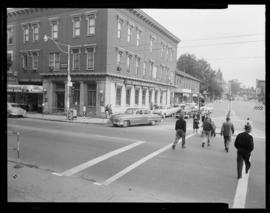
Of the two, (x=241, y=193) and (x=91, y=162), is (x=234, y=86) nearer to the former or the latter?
(x=91, y=162)

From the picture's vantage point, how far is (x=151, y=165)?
7656 millimetres

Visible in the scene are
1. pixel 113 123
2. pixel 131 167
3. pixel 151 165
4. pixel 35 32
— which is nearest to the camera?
pixel 131 167

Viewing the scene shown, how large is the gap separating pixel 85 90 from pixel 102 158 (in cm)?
1855

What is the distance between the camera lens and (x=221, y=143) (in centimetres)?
1199

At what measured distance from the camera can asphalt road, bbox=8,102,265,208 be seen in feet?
18.3

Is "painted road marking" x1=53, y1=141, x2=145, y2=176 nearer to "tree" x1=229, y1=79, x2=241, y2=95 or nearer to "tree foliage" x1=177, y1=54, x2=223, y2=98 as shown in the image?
"tree foliage" x1=177, y1=54, x2=223, y2=98

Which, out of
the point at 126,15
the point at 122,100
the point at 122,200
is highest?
the point at 126,15

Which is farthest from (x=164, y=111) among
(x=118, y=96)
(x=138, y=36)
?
(x=138, y=36)

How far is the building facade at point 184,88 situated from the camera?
161 feet

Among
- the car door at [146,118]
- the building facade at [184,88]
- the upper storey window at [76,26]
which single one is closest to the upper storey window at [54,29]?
the upper storey window at [76,26]

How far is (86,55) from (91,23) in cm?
353

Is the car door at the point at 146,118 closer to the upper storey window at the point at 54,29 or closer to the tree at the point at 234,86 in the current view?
the upper storey window at the point at 54,29
